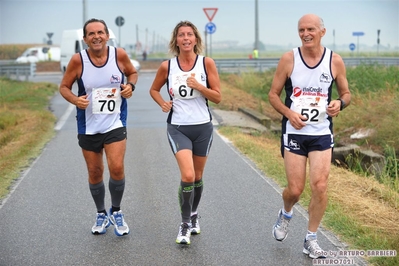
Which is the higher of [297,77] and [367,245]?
[297,77]

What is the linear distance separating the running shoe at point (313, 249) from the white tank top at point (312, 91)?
916 mm

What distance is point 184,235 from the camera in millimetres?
7430

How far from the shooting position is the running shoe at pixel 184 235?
291 inches

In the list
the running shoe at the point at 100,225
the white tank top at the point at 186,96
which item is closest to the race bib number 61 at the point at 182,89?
the white tank top at the point at 186,96

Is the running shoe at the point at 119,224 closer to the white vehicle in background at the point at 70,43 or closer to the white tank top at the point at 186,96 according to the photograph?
the white tank top at the point at 186,96

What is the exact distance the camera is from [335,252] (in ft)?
23.0

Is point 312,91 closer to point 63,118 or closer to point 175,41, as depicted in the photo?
point 175,41

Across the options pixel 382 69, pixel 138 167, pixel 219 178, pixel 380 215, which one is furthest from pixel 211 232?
pixel 382 69

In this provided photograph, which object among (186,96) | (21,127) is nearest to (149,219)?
(186,96)

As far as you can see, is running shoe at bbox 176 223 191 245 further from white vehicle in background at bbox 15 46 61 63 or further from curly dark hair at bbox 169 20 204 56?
white vehicle in background at bbox 15 46 61 63

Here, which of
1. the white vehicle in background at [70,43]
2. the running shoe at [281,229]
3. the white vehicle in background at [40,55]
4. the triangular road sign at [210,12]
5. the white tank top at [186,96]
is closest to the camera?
the running shoe at [281,229]

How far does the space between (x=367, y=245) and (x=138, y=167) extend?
5636 mm

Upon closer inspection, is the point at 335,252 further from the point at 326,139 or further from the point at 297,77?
the point at 297,77

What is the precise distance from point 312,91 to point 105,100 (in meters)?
1.96
